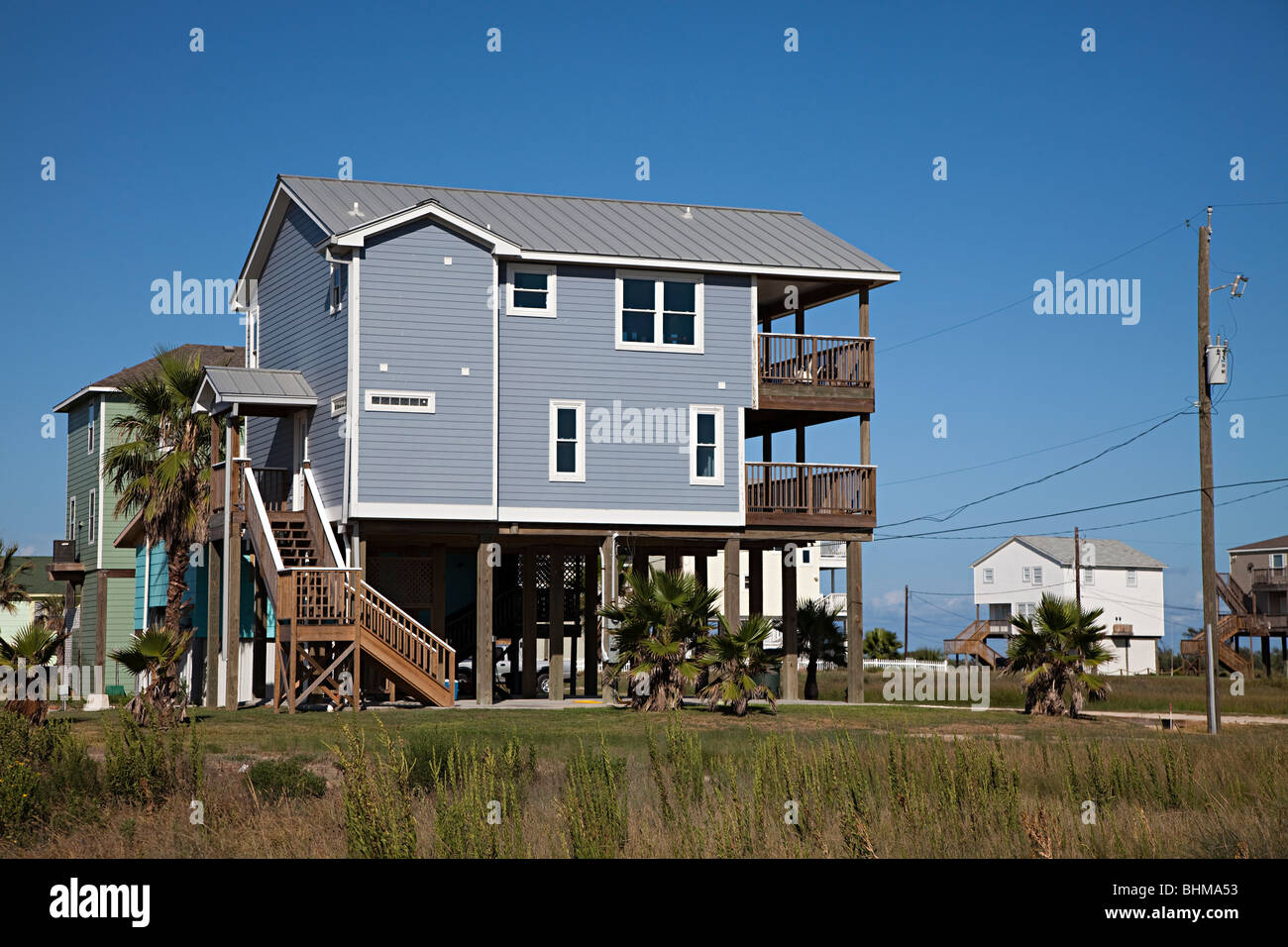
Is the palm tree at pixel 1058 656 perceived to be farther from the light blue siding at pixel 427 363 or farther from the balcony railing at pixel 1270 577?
the balcony railing at pixel 1270 577

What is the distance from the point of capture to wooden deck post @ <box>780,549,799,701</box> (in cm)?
3259

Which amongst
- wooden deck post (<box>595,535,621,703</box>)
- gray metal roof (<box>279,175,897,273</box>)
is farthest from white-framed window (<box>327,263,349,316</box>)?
wooden deck post (<box>595,535,621,703</box>)

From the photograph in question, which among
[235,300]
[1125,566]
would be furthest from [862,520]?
[1125,566]

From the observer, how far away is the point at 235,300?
118 ft

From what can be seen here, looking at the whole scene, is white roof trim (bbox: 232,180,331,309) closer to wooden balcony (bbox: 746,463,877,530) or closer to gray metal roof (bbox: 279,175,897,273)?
gray metal roof (bbox: 279,175,897,273)

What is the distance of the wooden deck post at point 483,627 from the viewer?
29.4m

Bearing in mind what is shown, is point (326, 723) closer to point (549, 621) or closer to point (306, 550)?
point (306, 550)

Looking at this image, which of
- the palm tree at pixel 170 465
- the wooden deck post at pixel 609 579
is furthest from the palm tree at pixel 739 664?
the palm tree at pixel 170 465

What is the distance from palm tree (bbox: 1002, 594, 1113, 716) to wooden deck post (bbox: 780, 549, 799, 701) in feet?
18.0

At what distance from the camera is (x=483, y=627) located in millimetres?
29578

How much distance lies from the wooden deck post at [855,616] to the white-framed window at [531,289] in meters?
8.72

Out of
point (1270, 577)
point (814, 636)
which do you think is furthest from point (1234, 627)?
point (814, 636)
